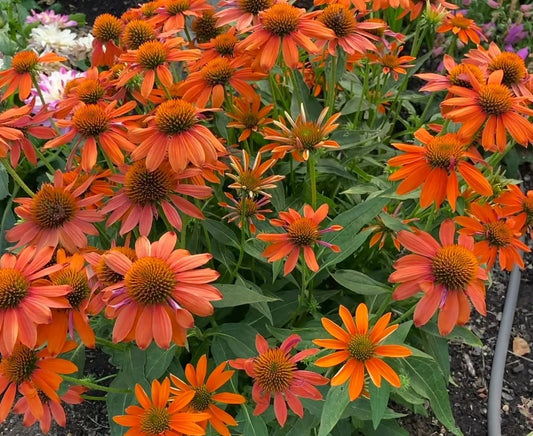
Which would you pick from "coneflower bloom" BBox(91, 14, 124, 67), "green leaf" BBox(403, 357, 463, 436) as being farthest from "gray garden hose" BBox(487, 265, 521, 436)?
"coneflower bloom" BBox(91, 14, 124, 67)

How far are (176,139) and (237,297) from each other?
1.07 feet

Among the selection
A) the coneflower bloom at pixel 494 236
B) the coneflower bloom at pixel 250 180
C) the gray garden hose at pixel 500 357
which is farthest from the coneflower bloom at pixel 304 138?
the gray garden hose at pixel 500 357

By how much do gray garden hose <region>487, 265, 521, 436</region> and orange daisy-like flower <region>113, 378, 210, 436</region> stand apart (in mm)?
1127

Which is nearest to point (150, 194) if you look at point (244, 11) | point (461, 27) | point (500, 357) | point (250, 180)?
point (250, 180)

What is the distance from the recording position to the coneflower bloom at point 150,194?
1.11 m

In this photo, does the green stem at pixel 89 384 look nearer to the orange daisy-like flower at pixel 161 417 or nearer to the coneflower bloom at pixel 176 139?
the orange daisy-like flower at pixel 161 417

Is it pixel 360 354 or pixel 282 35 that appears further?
pixel 282 35

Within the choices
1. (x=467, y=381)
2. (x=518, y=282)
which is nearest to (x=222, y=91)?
(x=467, y=381)

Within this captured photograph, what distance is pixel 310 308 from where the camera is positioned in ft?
4.58

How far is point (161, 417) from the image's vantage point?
995 millimetres

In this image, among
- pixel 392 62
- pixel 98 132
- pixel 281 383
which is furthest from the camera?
pixel 392 62

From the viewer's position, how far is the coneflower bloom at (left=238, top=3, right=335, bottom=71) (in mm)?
1264

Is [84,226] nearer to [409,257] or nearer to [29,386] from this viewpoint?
[29,386]

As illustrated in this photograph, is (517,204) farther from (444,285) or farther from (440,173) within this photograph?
Answer: (444,285)
